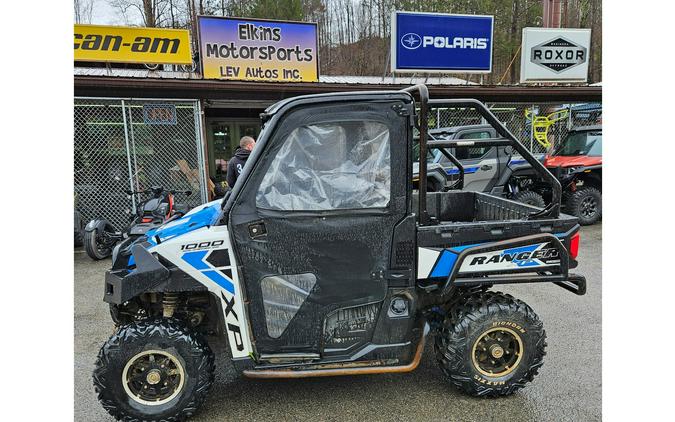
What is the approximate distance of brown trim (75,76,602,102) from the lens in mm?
8484

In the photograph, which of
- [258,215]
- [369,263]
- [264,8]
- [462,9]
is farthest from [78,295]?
[462,9]

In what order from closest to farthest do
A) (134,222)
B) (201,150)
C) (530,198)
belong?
(134,222) → (201,150) → (530,198)

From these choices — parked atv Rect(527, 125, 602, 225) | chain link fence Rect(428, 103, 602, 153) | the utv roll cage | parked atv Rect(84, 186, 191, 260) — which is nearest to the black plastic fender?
parked atv Rect(84, 186, 191, 260)

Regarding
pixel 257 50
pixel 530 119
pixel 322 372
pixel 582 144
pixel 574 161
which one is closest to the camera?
pixel 322 372

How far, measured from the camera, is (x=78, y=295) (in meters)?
5.61

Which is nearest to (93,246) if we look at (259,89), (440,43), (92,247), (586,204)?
(92,247)

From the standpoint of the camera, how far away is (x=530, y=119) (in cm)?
1253

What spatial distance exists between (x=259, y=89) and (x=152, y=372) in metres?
7.64

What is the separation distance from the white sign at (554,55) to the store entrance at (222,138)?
7937 mm

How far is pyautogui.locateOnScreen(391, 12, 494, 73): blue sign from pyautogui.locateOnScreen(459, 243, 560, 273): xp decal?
8.72m

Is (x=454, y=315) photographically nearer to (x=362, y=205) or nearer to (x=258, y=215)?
(x=362, y=205)

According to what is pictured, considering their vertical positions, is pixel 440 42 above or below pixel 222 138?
above

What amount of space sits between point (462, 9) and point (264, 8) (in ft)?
32.4

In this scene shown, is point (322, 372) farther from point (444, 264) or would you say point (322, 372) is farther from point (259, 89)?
point (259, 89)
